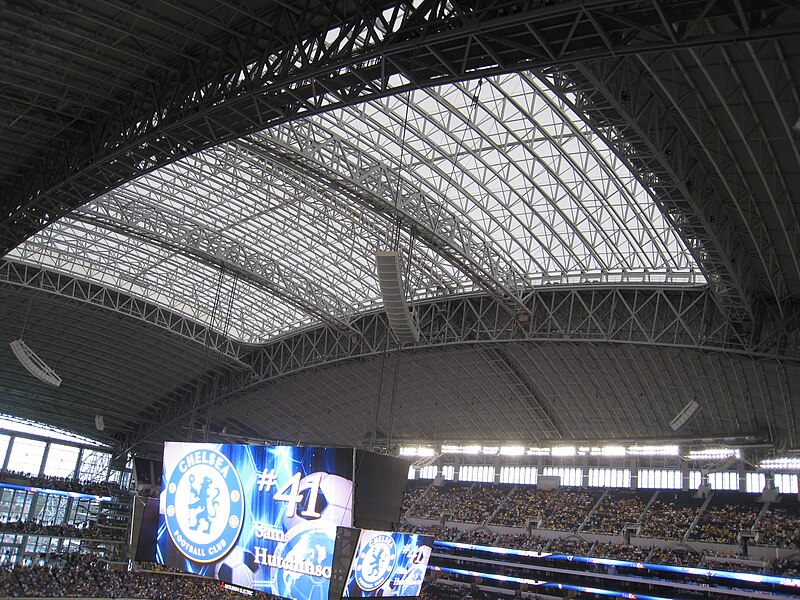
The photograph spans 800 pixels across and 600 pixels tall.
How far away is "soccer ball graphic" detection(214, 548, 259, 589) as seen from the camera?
71.6ft

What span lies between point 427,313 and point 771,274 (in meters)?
22.5

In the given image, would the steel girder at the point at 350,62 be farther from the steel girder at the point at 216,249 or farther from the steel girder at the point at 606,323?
the steel girder at the point at 606,323

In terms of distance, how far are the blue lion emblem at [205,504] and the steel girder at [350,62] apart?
450 inches

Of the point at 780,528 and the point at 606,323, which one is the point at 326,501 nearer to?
the point at 606,323

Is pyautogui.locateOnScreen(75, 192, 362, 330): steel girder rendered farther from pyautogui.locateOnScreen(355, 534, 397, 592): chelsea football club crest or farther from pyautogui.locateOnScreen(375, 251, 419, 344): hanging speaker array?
pyautogui.locateOnScreen(355, 534, 397, 592): chelsea football club crest

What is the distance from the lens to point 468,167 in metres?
34.3

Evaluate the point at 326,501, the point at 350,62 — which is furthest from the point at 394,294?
the point at 350,62

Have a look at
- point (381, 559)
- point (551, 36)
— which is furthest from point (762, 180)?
point (381, 559)

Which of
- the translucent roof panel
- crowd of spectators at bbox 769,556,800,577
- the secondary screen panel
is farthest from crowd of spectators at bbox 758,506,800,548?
the secondary screen panel

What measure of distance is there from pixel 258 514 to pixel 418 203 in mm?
18159

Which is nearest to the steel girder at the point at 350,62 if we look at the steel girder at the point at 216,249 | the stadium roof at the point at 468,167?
the stadium roof at the point at 468,167

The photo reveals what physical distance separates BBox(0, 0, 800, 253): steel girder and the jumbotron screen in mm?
10454

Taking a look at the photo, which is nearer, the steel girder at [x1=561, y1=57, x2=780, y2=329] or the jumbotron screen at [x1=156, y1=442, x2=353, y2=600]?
the jumbotron screen at [x1=156, y1=442, x2=353, y2=600]

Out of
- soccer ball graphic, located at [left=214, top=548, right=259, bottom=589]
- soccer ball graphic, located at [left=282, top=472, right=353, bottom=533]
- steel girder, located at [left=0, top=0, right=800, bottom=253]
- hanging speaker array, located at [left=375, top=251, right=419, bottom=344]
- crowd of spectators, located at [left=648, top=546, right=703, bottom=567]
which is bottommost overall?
soccer ball graphic, located at [left=214, top=548, right=259, bottom=589]
